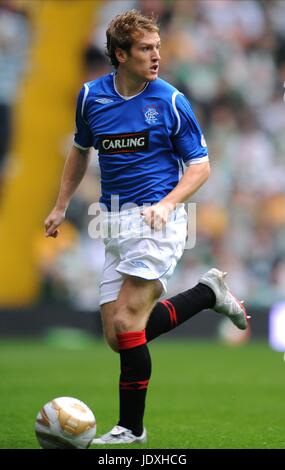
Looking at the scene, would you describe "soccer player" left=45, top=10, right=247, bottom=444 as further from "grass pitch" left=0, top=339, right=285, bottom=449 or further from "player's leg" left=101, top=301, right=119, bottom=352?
"grass pitch" left=0, top=339, right=285, bottom=449

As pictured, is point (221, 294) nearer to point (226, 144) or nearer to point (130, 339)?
point (130, 339)

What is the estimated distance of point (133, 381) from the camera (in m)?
5.34

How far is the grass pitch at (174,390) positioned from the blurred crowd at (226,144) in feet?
4.24

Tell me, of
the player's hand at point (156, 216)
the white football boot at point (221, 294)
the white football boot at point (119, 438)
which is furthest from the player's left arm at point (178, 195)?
the white football boot at point (119, 438)

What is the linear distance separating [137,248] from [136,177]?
36 centimetres

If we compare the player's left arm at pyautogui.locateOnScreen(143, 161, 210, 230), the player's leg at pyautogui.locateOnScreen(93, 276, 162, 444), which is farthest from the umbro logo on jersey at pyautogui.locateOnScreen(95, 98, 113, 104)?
the player's leg at pyautogui.locateOnScreen(93, 276, 162, 444)

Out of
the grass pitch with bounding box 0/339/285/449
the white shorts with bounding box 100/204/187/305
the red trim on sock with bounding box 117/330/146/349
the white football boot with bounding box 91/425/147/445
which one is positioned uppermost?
the white shorts with bounding box 100/204/187/305

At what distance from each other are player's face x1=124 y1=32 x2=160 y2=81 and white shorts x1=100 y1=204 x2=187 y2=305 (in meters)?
0.67

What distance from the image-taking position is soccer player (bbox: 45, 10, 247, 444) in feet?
17.5

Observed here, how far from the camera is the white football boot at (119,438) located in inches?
208

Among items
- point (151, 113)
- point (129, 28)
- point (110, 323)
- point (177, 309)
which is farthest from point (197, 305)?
point (129, 28)

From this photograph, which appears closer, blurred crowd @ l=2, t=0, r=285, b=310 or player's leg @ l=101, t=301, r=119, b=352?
player's leg @ l=101, t=301, r=119, b=352
